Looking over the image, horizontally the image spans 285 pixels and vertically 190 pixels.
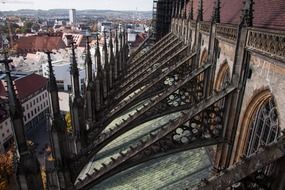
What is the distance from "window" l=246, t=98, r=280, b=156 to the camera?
7.27 meters

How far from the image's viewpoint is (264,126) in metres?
7.79

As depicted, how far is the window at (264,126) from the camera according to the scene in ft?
23.9

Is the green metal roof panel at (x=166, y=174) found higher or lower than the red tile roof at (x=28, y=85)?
higher

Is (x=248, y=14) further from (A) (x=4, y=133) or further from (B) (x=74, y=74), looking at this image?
(A) (x=4, y=133)

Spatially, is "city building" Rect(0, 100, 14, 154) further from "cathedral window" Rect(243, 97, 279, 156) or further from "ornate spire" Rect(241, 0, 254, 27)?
"ornate spire" Rect(241, 0, 254, 27)

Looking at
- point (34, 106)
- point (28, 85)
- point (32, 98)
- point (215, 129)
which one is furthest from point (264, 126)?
point (28, 85)

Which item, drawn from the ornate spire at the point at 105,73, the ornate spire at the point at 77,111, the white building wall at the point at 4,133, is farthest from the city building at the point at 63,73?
the ornate spire at the point at 77,111

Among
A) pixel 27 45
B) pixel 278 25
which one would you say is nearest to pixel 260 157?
pixel 278 25

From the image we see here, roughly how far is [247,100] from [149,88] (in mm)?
6546

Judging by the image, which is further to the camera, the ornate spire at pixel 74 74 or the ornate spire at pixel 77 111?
the ornate spire at pixel 77 111

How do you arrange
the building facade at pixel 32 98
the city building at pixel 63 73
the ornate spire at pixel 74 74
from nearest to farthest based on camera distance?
the ornate spire at pixel 74 74, the building facade at pixel 32 98, the city building at pixel 63 73

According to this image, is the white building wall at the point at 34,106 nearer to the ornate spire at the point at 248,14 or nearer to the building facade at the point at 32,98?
the building facade at the point at 32,98

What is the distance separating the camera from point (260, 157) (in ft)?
18.0

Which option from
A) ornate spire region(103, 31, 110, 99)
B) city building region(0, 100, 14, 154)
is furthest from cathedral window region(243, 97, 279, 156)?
city building region(0, 100, 14, 154)
